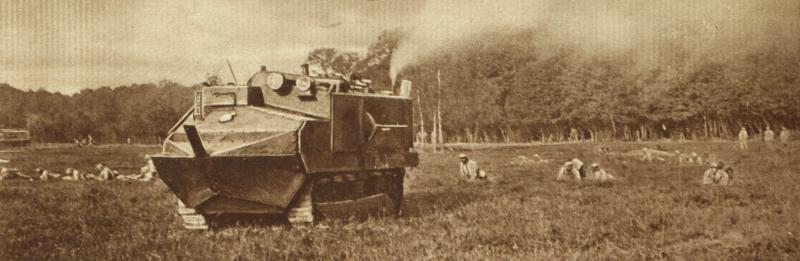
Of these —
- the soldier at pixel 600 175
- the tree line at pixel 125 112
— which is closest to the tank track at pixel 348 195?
the soldier at pixel 600 175

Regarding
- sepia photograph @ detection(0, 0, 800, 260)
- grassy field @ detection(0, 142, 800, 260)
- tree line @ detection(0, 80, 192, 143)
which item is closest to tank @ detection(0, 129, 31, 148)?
sepia photograph @ detection(0, 0, 800, 260)

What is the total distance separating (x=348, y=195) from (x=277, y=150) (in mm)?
1977

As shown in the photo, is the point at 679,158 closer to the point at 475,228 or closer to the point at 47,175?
the point at 475,228

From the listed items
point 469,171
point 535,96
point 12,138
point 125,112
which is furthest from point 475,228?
point 125,112

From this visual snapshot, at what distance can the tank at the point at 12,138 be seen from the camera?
73.0 ft

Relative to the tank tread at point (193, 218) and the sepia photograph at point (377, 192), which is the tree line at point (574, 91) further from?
the tank tread at point (193, 218)

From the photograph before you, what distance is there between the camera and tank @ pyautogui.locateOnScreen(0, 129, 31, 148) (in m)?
22.3

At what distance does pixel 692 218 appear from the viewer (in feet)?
32.2

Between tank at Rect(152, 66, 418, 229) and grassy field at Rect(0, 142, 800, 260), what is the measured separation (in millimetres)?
336

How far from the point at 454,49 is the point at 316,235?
134 ft

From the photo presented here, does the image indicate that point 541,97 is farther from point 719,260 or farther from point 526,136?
point 719,260

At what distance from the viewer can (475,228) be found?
9.09 metres

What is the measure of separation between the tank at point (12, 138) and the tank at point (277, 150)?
49.2 ft

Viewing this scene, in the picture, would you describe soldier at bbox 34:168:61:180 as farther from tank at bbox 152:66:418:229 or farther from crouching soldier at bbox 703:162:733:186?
crouching soldier at bbox 703:162:733:186
